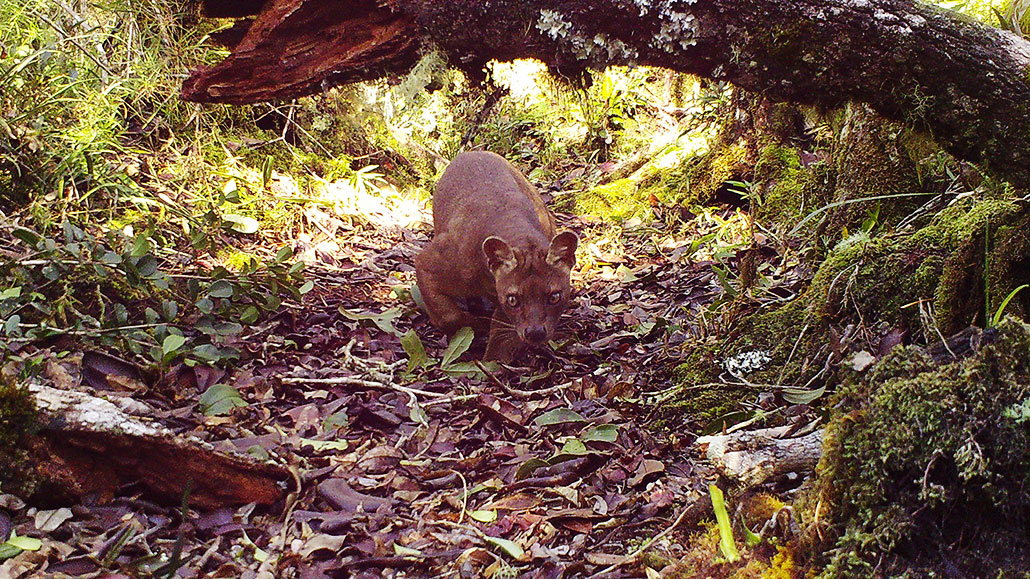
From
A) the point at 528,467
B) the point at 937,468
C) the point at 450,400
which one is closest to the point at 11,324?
the point at 450,400

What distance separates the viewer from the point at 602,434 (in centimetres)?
373

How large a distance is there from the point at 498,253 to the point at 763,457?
3015mm

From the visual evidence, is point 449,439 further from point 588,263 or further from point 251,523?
point 588,263

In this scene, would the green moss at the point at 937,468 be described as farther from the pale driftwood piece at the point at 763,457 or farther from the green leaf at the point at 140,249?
the green leaf at the point at 140,249

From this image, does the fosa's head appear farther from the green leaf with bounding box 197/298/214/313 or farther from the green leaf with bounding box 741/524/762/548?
the green leaf with bounding box 741/524/762/548

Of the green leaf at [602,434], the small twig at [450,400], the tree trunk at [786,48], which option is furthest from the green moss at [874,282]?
the small twig at [450,400]

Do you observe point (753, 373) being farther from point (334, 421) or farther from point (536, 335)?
point (334, 421)

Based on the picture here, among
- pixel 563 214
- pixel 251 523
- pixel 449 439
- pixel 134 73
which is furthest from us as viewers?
pixel 563 214

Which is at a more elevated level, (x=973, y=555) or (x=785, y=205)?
(x=973, y=555)

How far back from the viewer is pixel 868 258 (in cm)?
359

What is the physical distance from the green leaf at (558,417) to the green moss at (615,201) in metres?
3.62

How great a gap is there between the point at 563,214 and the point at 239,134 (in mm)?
3129

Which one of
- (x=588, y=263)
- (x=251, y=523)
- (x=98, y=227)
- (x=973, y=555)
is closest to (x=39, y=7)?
(x=98, y=227)

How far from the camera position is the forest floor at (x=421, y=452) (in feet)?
9.31
